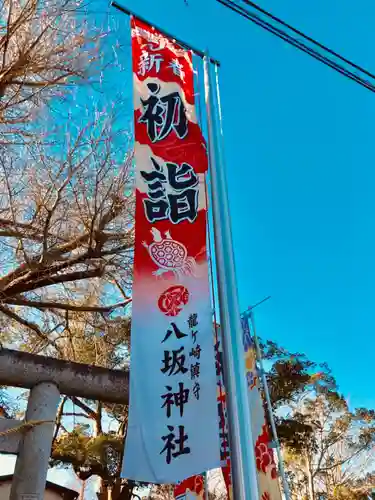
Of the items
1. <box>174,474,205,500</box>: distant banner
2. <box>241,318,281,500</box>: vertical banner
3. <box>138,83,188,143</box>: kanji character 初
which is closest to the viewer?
<box>138,83,188,143</box>: kanji character 初

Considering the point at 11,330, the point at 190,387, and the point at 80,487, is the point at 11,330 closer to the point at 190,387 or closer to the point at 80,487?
the point at 190,387

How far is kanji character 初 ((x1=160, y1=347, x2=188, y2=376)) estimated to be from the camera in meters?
3.45

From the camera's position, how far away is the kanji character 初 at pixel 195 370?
3.38 meters

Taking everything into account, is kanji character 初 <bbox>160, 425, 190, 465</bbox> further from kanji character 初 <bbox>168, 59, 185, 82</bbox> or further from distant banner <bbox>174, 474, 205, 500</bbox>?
distant banner <bbox>174, 474, 205, 500</bbox>

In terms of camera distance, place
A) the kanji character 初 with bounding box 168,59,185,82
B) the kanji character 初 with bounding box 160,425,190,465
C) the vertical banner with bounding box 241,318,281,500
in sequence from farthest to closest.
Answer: the vertical banner with bounding box 241,318,281,500, the kanji character 初 with bounding box 168,59,185,82, the kanji character 初 with bounding box 160,425,190,465

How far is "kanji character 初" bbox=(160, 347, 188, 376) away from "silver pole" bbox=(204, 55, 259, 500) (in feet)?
1.40

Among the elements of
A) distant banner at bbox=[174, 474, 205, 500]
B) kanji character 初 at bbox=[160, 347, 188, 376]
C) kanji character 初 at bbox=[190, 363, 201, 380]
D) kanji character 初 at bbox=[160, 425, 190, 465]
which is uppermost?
distant banner at bbox=[174, 474, 205, 500]

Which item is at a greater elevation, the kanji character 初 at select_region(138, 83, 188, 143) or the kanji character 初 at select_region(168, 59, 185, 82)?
the kanji character 初 at select_region(168, 59, 185, 82)

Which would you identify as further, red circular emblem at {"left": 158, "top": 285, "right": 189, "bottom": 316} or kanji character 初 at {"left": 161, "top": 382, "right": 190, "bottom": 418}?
red circular emblem at {"left": 158, "top": 285, "right": 189, "bottom": 316}

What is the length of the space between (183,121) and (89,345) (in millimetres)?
5777

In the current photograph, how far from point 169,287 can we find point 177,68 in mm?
2841

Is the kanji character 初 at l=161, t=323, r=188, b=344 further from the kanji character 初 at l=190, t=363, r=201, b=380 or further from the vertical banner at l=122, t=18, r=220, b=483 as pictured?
the kanji character 初 at l=190, t=363, r=201, b=380

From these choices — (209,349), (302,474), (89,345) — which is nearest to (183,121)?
(209,349)

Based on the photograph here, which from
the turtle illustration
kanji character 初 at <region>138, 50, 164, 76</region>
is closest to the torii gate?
the turtle illustration
